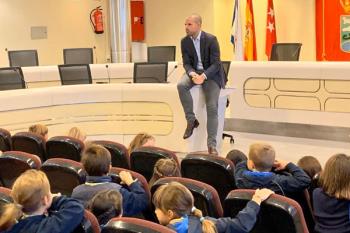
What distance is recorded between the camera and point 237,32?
392 inches

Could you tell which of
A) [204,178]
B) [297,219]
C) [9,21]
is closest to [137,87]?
[204,178]

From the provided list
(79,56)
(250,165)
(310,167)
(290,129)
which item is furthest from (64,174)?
(79,56)

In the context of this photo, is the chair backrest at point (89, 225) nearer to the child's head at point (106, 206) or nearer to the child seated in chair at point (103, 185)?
the child's head at point (106, 206)

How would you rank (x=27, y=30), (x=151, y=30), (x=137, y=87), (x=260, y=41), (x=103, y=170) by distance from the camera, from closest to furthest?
(x=103, y=170)
(x=137, y=87)
(x=260, y=41)
(x=27, y=30)
(x=151, y=30)

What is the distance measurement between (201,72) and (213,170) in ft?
8.59

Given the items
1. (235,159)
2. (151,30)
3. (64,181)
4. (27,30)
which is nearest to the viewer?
(64,181)

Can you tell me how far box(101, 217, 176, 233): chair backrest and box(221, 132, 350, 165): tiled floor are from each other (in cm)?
412

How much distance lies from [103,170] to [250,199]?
944 millimetres

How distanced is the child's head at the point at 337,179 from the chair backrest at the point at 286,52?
5.64 metres

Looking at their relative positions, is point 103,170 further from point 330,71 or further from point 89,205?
point 330,71

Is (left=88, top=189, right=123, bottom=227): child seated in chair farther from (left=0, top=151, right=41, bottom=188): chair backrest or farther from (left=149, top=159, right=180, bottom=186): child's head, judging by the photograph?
(left=0, top=151, right=41, bottom=188): chair backrest

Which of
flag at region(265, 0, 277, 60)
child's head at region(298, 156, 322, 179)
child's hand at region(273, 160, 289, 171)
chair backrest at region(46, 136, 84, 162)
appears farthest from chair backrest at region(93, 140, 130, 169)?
flag at region(265, 0, 277, 60)

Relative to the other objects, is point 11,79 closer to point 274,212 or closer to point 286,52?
point 286,52

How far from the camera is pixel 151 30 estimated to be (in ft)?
40.1
